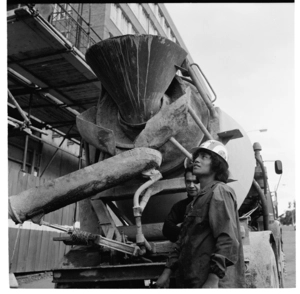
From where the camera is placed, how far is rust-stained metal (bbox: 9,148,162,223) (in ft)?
9.46

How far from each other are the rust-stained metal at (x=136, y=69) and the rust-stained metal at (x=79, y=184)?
634 millimetres

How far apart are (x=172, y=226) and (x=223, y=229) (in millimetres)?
1013

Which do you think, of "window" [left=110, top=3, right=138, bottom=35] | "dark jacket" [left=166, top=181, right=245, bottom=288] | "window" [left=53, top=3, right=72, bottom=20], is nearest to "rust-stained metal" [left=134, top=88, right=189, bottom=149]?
"dark jacket" [left=166, top=181, right=245, bottom=288]

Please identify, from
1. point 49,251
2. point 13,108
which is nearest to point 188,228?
point 13,108

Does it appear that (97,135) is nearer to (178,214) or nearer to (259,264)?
(178,214)

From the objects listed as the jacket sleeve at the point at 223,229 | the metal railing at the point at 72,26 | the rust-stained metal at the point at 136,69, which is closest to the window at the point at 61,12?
the metal railing at the point at 72,26

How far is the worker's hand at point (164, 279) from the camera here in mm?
2611

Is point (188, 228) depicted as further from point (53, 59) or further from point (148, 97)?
point (53, 59)

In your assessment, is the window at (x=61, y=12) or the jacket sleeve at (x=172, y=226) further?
the window at (x=61, y=12)

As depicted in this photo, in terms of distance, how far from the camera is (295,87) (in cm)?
308

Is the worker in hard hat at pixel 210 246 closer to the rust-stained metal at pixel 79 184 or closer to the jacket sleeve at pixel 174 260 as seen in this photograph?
the jacket sleeve at pixel 174 260

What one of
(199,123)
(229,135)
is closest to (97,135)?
(199,123)

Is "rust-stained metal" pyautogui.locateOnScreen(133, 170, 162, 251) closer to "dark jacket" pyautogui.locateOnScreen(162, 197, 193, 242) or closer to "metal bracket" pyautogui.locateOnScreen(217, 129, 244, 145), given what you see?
"dark jacket" pyautogui.locateOnScreen(162, 197, 193, 242)

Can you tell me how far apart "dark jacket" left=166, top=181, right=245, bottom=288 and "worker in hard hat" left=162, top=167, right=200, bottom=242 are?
1.94 feet
